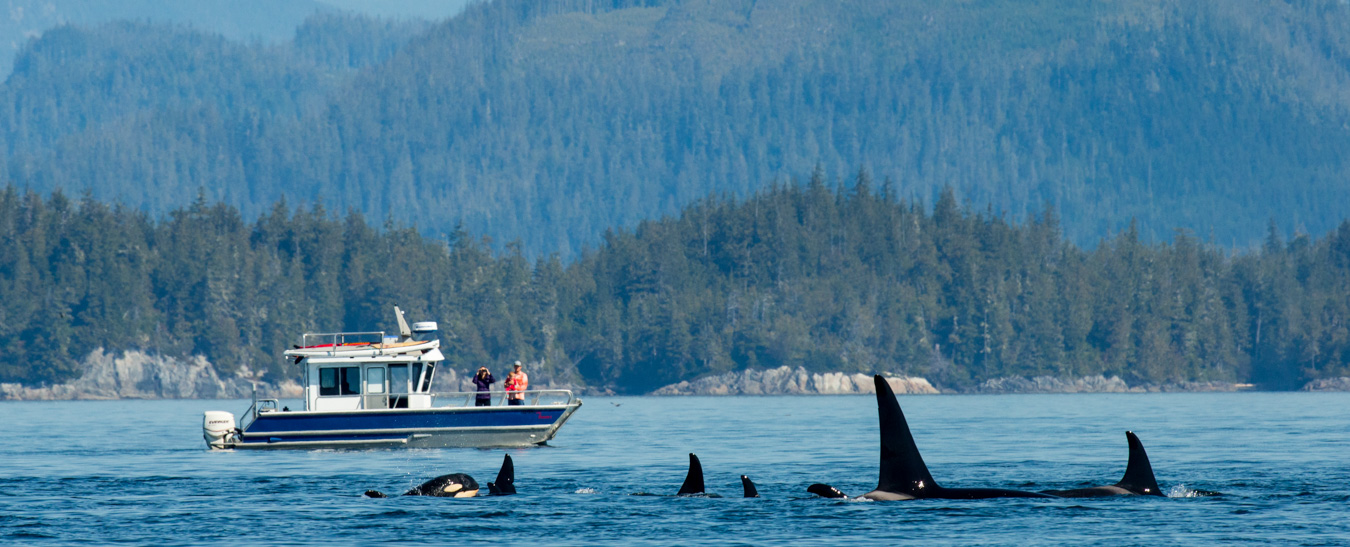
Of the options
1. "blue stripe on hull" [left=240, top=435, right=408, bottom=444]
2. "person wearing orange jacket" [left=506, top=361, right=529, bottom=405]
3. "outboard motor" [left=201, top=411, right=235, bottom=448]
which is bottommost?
"blue stripe on hull" [left=240, top=435, right=408, bottom=444]

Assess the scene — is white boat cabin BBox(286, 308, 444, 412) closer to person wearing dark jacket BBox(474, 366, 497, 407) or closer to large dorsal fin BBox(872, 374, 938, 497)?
person wearing dark jacket BBox(474, 366, 497, 407)

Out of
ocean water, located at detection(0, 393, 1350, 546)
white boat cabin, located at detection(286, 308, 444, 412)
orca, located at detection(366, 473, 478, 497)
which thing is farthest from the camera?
white boat cabin, located at detection(286, 308, 444, 412)

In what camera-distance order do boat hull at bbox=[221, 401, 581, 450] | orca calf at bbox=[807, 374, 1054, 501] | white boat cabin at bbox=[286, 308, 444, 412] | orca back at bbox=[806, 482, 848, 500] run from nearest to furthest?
orca calf at bbox=[807, 374, 1054, 501], orca back at bbox=[806, 482, 848, 500], boat hull at bbox=[221, 401, 581, 450], white boat cabin at bbox=[286, 308, 444, 412]

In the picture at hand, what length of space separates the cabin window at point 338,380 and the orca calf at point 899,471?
86.6 feet

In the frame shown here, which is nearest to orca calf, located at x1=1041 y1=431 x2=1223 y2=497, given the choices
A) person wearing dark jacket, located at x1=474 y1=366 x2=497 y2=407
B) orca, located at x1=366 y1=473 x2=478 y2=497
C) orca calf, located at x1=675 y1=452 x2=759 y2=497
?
orca calf, located at x1=675 y1=452 x2=759 y2=497

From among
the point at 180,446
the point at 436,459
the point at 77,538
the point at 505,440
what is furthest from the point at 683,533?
the point at 180,446

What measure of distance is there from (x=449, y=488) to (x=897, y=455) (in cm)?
1147

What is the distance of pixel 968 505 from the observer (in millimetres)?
36781

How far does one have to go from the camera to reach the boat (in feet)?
189

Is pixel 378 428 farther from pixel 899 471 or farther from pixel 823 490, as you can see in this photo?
pixel 899 471

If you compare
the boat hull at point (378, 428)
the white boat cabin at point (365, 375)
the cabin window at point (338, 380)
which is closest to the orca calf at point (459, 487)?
the boat hull at point (378, 428)

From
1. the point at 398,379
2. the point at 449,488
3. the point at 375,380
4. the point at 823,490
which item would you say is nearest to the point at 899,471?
the point at 823,490

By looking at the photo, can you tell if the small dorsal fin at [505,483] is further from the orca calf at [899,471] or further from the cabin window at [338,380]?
the cabin window at [338,380]

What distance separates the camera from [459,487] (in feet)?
132
